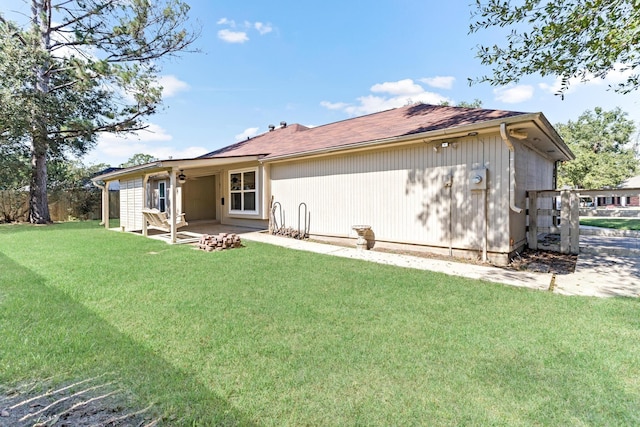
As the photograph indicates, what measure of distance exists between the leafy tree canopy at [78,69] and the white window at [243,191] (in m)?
9.29

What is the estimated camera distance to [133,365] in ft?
8.05

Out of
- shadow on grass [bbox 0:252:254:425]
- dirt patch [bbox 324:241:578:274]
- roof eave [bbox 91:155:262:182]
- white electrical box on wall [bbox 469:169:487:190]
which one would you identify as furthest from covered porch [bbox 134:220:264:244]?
white electrical box on wall [bbox 469:169:487:190]

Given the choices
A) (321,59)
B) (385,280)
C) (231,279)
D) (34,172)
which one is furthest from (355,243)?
(34,172)

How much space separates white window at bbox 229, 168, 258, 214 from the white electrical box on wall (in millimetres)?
6965

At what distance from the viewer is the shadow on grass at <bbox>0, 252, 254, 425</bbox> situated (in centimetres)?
198

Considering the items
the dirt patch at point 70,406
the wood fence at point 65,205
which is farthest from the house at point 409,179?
the wood fence at point 65,205

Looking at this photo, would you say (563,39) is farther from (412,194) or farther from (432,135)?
(412,194)

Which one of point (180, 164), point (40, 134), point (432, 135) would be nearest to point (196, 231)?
point (180, 164)

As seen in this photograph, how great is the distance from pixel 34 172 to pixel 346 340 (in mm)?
19791

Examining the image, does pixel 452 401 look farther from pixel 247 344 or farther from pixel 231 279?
pixel 231 279

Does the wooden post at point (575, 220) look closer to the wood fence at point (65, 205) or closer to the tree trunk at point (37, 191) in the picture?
the tree trunk at point (37, 191)

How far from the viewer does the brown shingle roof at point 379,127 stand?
694 centimetres

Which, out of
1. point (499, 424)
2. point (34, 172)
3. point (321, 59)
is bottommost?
point (499, 424)

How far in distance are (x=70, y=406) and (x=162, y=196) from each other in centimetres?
1148
